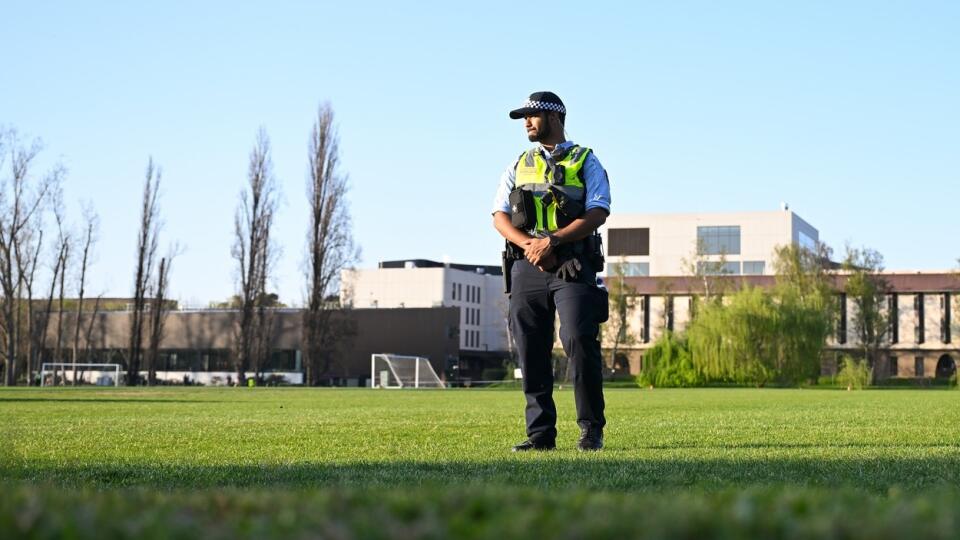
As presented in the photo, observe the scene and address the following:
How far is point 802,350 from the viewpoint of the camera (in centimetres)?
5397

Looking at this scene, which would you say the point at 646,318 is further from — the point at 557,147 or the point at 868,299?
the point at 557,147

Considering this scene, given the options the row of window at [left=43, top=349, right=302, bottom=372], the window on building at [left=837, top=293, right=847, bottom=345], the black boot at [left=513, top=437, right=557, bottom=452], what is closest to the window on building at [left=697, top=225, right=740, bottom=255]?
the window on building at [left=837, top=293, right=847, bottom=345]

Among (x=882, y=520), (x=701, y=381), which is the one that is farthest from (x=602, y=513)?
(x=701, y=381)

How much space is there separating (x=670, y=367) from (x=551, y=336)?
153ft

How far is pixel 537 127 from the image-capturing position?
8117mm

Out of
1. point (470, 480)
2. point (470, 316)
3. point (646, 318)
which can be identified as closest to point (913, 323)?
point (646, 318)

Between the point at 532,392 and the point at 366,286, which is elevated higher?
Answer: the point at 366,286

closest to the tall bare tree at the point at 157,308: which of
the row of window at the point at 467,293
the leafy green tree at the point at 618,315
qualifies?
the leafy green tree at the point at 618,315

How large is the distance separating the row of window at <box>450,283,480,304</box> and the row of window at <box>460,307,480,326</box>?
2.83 feet

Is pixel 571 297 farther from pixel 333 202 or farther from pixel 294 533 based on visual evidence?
pixel 333 202

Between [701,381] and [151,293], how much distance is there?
32.5 metres

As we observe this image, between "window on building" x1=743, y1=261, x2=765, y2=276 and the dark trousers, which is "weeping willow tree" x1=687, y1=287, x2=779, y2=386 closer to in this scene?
"window on building" x1=743, y1=261, x2=765, y2=276

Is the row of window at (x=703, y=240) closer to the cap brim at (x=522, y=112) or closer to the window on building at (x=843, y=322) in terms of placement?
the window on building at (x=843, y=322)

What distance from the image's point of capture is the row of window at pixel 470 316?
109 meters
